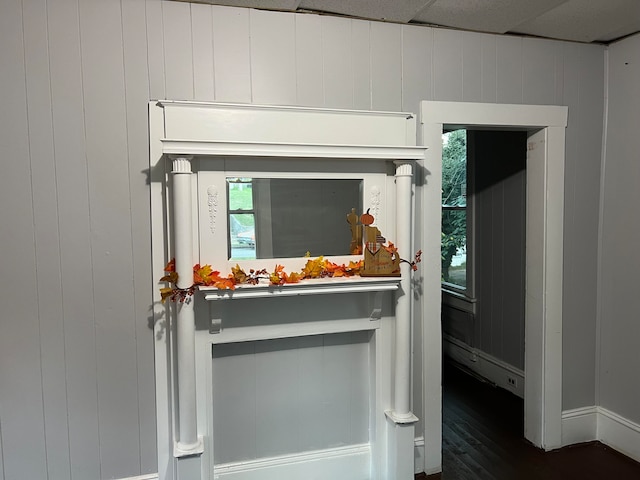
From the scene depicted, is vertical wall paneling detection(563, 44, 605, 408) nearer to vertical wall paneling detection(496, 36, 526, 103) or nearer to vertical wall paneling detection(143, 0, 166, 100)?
vertical wall paneling detection(496, 36, 526, 103)

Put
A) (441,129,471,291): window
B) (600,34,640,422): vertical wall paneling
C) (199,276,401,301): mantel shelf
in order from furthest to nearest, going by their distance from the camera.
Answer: (441,129,471,291): window < (600,34,640,422): vertical wall paneling < (199,276,401,301): mantel shelf

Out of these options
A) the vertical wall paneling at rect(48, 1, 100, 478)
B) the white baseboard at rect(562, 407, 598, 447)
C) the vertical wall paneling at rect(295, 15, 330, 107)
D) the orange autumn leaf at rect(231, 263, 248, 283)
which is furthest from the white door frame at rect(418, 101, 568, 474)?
the vertical wall paneling at rect(48, 1, 100, 478)

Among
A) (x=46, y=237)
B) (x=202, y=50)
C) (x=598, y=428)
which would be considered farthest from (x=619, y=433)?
(x=46, y=237)

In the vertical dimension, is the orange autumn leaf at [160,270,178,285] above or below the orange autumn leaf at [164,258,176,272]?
below

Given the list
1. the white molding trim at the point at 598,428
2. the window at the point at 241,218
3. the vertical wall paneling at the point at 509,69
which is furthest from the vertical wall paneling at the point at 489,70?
the white molding trim at the point at 598,428

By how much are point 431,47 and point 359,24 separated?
0.41m

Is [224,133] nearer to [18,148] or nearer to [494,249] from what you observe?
[18,148]

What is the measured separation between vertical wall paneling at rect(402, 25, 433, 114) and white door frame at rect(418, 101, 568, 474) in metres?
0.07

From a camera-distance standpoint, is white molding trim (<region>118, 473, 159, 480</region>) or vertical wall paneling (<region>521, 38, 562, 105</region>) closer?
white molding trim (<region>118, 473, 159, 480</region>)

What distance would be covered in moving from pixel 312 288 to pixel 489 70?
5.05 ft

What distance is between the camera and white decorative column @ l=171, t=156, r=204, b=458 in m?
1.96

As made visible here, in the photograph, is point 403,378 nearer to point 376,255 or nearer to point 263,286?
point 376,255

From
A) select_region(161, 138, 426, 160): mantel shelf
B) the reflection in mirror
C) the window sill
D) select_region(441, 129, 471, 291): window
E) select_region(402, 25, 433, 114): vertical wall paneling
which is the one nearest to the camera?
select_region(161, 138, 426, 160): mantel shelf

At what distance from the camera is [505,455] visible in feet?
8.91
